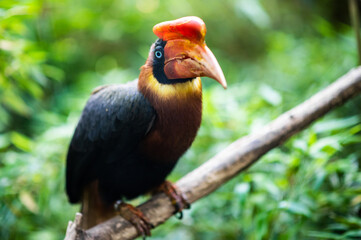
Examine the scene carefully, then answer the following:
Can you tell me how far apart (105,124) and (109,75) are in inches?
44.1

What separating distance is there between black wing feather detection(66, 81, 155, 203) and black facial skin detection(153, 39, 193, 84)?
0.37ft

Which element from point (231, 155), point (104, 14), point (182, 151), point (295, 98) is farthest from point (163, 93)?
point (104, 14)

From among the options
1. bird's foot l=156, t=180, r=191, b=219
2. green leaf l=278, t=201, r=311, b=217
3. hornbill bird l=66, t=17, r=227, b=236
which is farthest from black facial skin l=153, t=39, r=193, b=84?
green leaf l=278, t=201, r=311, b=217

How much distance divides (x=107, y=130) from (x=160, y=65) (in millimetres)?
Result: 346

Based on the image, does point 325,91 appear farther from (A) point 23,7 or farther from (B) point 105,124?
(A) point 23,7

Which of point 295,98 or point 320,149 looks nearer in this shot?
point 320,149

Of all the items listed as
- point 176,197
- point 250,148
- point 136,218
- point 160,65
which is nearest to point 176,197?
point 176,197

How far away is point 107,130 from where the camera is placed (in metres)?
1.33

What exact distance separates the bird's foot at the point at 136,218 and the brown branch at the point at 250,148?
1.0 inches

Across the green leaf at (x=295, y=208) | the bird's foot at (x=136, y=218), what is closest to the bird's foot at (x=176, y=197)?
the bird's foot at (x=136, y=218)

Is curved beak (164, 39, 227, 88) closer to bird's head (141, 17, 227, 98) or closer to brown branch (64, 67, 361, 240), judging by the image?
bird's head (141, 17, 227, 98)

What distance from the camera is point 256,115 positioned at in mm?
1922

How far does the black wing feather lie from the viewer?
126cm

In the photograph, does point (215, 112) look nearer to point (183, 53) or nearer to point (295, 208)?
point (295, 208)
